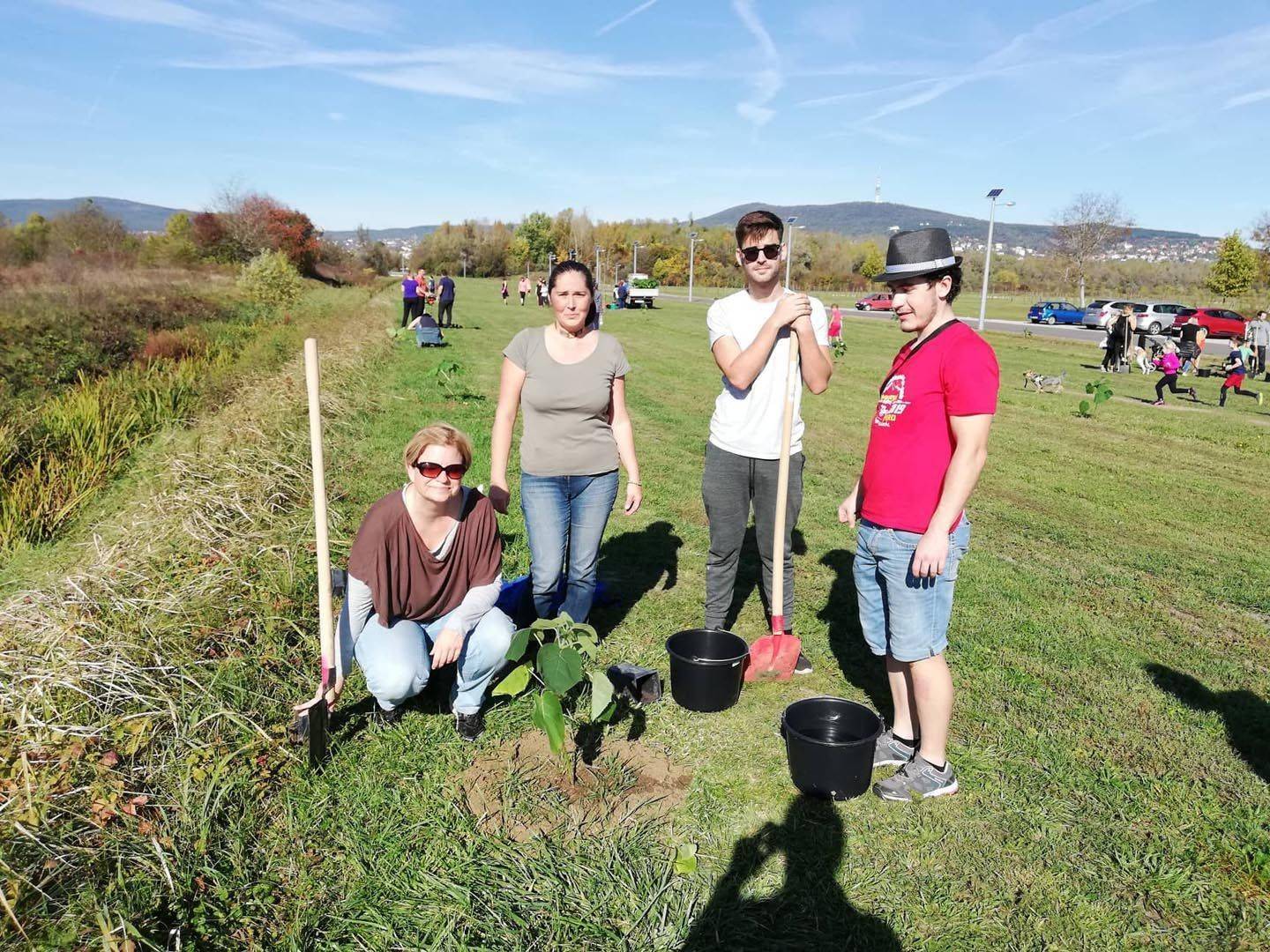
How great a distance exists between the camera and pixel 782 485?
3.37m

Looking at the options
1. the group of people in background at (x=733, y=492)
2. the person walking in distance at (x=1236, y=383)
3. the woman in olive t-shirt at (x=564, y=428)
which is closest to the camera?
the group of people in background at (x=733, y=492)

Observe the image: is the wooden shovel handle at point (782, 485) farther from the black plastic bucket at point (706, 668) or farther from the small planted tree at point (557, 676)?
the small planted tree at point (557, 676)

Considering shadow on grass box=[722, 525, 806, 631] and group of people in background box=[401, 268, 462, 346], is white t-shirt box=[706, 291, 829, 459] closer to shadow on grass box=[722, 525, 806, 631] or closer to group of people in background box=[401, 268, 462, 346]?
shadow on grass box=[722, 525, 806, 631]

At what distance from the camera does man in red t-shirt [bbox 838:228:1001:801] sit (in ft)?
8.30

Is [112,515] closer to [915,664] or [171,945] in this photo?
[171,945]

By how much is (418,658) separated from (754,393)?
1776 millimetres

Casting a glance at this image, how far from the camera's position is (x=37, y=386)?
972 cm

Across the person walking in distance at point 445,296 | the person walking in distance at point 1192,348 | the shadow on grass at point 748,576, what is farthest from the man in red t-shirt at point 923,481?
the person walking in distance at point 445,296

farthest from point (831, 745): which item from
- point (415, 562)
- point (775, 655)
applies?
point (415, 562)

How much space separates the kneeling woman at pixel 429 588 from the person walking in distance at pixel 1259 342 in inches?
762

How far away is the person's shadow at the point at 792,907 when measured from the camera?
231cm

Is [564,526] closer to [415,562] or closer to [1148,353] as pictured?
[415,562]

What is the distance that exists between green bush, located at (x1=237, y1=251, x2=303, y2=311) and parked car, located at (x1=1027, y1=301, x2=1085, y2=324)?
29.6 m

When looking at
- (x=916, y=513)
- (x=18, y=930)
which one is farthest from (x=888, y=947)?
(x=18, y=930)
